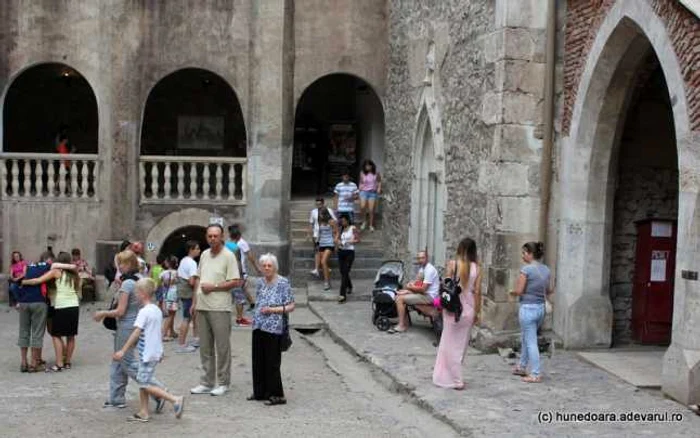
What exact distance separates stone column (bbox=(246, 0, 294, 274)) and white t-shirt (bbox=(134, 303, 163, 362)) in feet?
32.0

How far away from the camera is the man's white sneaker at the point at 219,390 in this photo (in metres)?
9.87

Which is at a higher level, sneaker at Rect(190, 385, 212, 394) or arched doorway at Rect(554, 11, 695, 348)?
arched doorway at Rect(554, 11, 695, 348)

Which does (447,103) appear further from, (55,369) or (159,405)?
(159,405)

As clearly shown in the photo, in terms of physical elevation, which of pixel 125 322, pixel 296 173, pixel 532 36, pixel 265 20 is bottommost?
pixel 125 322

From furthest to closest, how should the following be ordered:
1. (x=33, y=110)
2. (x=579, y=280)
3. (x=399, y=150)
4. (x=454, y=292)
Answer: (x=33, y=110)
(x=399, y=150)
(x=579, y=280)
(x=454, y=292)

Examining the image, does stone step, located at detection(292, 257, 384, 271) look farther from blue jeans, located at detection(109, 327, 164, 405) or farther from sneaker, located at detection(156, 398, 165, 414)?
sneaker, located at detection(156, 398, 165, 414)

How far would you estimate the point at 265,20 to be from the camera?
61.0 feet

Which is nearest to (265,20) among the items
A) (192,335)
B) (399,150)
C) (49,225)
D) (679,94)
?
(399,150)

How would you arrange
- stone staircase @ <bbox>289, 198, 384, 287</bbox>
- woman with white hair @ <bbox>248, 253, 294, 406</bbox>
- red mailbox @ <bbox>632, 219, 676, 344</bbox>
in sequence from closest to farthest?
woman with white hair @ <bbox>248, 253, 294, 406</bbox> < red mailbox @ <bbox>632, 219, 676, 344</bbox> < stone staircase @ <bbox>289, 198, 384, 287</bbox>

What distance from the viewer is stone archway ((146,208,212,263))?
18.9m

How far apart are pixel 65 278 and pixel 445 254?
20.2ft

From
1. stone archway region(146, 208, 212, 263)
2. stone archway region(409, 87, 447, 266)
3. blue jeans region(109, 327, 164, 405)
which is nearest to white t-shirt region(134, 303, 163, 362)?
blue jeans region(109, 327, 164, 405)

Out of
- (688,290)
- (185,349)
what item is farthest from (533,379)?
(185,349)

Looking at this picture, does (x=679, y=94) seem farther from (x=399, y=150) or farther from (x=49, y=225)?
(x=49, y=225)
